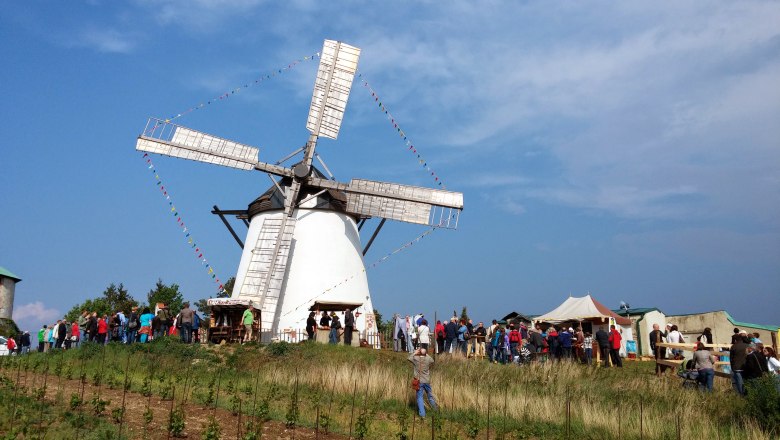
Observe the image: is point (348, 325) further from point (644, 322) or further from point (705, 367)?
point (644, 322)

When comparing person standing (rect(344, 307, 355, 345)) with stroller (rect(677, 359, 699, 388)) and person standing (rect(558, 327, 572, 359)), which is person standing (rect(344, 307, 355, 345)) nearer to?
person standing (rect(558, 327, 572, 359))

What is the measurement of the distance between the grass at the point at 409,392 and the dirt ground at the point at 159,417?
0.97 ft

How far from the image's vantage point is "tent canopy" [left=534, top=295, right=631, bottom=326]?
1240 inches

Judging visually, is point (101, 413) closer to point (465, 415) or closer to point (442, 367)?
point (465, 415)

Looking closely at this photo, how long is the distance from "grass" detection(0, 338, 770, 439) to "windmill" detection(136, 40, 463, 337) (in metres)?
4.27

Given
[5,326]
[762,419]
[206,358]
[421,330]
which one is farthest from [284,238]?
[5,326]

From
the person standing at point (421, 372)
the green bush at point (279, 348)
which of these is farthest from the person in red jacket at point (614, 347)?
the green bush at point (279, 348)

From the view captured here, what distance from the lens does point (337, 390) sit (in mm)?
16781

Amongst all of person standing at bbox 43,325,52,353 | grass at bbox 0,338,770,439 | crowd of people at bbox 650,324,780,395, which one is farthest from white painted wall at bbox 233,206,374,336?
crowd of people at bbox 650,324,780,395

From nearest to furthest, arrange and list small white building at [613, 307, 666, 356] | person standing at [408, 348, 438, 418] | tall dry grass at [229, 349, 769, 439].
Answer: tall dry grass at [229, 349, 769, 439]
person standing at [408, 348, 438, 418]
small white building at [613, 307, 666, 356]

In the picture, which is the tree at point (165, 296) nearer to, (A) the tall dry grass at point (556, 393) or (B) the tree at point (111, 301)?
(B) the tree at point (111, 301)

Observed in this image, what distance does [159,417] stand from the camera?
12328 mm

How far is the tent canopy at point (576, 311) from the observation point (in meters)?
31.5

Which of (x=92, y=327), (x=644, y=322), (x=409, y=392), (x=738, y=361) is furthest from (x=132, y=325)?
(x=644, y=322)
